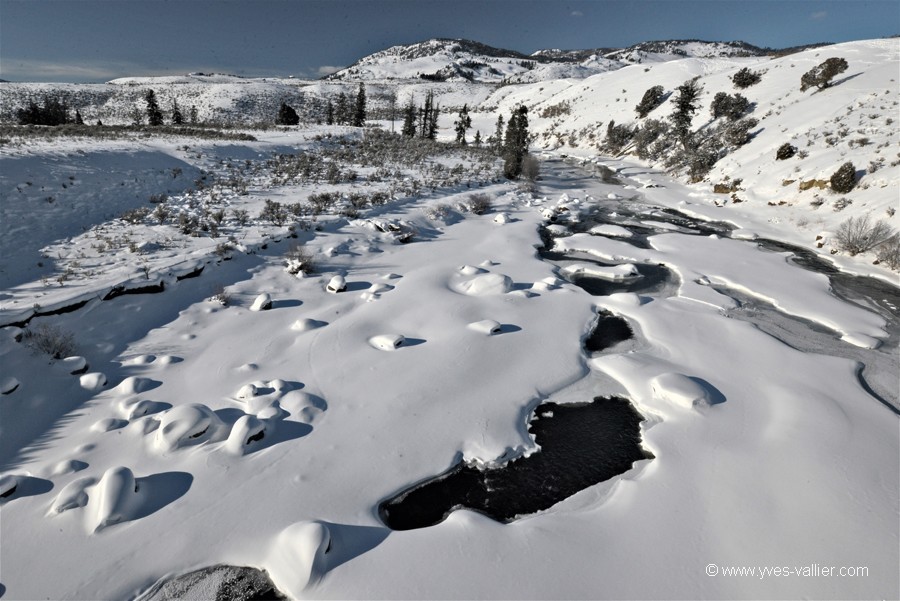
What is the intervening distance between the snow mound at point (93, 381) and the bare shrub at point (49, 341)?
2.72 feet

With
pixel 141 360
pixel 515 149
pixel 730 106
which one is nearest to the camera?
pixel 141 360

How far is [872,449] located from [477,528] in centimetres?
586

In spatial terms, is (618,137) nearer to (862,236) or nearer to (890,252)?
(862,236)

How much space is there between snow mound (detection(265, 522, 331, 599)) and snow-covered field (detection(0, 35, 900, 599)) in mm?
28

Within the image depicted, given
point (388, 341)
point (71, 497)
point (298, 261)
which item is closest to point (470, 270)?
point (388, 341)

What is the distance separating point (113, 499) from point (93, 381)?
9.91 ft

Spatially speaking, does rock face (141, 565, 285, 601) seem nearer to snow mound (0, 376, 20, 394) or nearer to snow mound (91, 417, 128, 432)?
snow mound (91, 417, 128, 432)

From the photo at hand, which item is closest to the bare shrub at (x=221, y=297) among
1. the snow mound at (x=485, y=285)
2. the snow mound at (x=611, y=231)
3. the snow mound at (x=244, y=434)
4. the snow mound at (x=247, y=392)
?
the snow mound at (x=247, y=392)

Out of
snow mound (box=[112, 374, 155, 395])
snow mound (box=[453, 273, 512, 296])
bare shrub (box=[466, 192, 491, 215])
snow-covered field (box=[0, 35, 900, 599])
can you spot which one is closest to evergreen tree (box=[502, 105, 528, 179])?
bare shrub (box=[466, 192, 491, 215])

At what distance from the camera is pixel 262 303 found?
9422 mm

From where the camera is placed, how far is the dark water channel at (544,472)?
5.18m

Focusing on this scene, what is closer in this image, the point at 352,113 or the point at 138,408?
the point at 138,408

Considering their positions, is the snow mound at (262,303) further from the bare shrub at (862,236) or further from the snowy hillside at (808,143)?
the snowy hillside at (808,143)

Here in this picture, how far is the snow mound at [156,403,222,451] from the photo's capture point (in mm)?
5613
